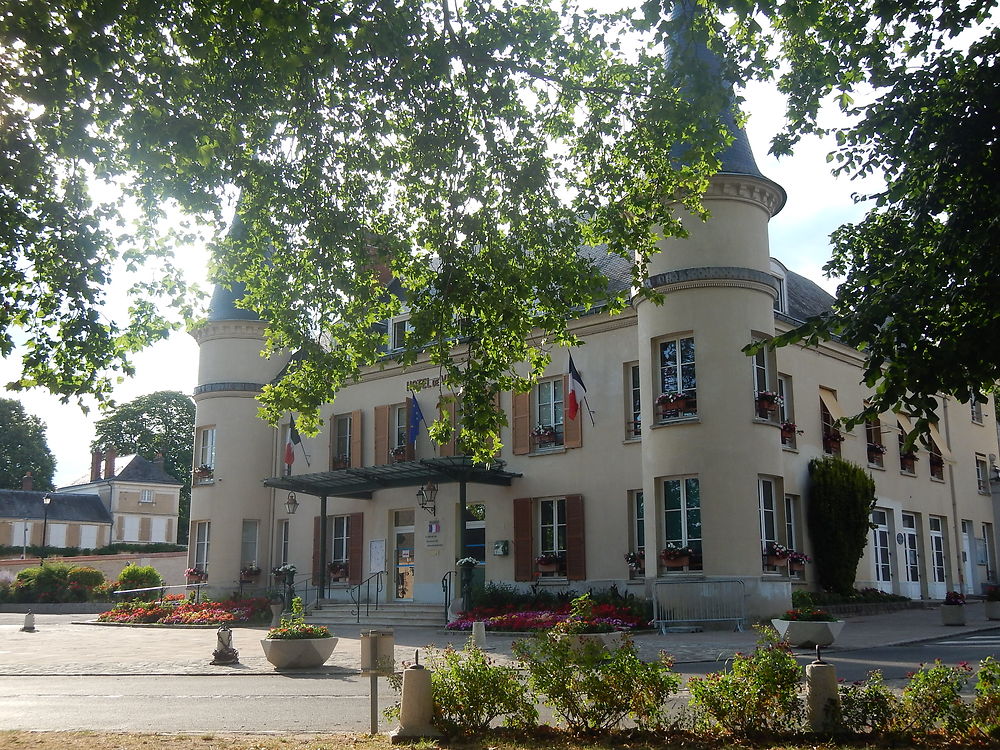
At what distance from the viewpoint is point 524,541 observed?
24.9 meters

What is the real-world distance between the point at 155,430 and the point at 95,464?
Answer: 4.49 meters

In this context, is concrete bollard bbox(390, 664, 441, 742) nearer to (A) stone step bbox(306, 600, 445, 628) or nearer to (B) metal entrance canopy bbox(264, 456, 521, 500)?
(B) metal entrance canopy bbox(264, 456, 521, 500)

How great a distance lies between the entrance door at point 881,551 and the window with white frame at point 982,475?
314 inches

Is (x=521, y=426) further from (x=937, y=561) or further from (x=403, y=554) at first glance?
(x=937, y=561)

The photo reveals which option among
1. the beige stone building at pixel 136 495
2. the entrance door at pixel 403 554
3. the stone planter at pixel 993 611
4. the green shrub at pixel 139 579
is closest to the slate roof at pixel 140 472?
the beige stone building at pixel 136 495

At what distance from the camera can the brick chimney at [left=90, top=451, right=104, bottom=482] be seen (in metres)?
66.1

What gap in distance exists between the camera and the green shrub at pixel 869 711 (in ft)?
24.7

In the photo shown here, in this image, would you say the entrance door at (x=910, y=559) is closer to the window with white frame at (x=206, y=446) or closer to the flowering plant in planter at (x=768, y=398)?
the flowering plant in planter at (x=768, y=398)

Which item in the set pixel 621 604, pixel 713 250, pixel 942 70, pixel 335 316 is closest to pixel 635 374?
pixel 713 250

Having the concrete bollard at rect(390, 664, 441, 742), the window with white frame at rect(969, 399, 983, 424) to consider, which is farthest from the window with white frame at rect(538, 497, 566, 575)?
the window with white frame at rect(969, 399, 983, 424)

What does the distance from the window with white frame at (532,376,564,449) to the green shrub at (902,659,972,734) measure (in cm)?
1749

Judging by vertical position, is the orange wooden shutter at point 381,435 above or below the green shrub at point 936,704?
above

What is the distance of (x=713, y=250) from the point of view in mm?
21625

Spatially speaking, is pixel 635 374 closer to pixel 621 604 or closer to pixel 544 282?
pixel 621 604
